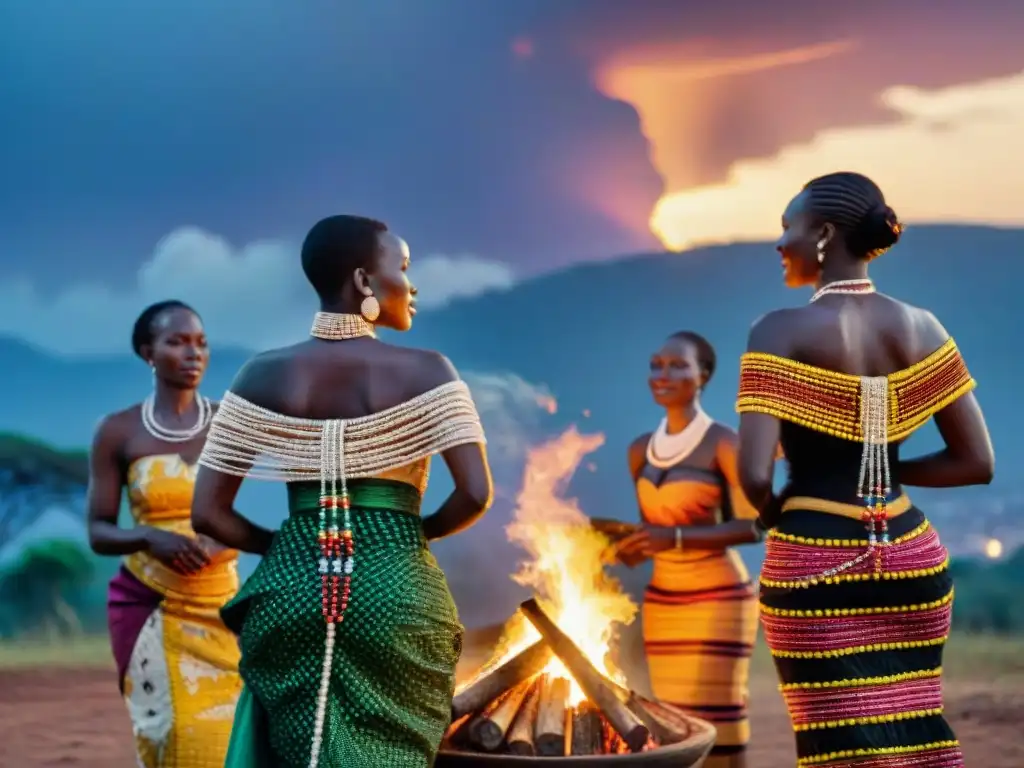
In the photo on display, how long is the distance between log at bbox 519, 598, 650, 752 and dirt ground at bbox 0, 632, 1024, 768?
8.72 feet

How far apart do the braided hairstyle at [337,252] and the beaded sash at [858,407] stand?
1036mm

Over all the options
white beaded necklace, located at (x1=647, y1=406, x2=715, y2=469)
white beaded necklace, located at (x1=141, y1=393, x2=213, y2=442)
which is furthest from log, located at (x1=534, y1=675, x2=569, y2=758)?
white beaded necklace, located at (x1=141, y1=393, x2=213, y2=442)

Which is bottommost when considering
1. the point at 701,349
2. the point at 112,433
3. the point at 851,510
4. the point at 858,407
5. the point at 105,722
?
the point at 851,510

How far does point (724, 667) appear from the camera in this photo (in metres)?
5.32

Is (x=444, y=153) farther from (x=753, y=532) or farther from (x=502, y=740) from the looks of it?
(x=502, y=740)

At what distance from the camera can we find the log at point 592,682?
13.1 ft

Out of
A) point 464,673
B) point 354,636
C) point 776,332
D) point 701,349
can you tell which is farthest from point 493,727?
point 464,673

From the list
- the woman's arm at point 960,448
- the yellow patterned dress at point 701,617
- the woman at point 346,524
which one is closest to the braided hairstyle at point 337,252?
the woman at point 346,524

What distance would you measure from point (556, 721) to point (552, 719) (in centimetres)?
2

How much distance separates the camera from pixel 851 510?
135 inches

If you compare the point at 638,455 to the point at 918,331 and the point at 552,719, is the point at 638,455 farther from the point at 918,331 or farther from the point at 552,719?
the point at 918,331

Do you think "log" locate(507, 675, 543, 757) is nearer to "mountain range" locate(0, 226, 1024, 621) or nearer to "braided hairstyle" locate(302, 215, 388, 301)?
"braided hairstyle" locate(302, 215, 388, 301)

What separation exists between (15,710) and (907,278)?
28.4ft

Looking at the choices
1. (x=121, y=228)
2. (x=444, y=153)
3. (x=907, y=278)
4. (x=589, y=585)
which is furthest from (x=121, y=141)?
(x=589, y=585)
